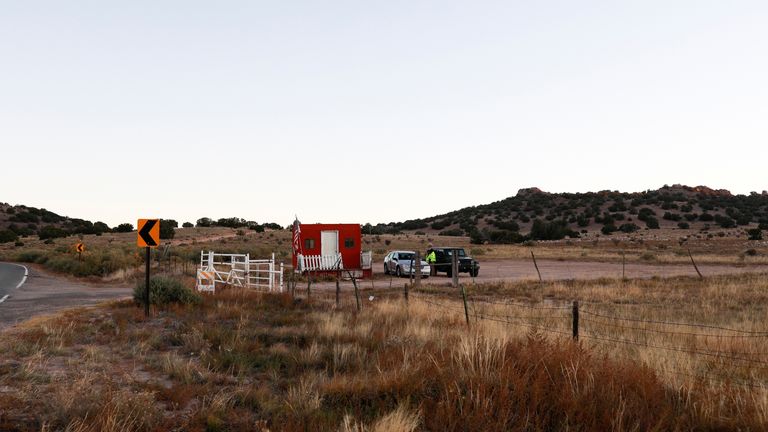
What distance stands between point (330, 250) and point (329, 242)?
468mm

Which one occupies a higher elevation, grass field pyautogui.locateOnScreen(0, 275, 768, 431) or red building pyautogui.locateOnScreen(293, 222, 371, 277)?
red building pyautogui.locateOnScreen(293, 222, 371, 277)

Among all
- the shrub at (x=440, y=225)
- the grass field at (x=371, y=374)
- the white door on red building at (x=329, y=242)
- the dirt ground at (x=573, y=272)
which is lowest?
the dirt ground at (x=573, y=272)

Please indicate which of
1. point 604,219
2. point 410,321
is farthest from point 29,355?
point 604,219

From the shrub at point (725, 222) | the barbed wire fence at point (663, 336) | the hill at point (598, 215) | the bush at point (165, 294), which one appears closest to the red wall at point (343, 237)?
the bush at point (165, 294)

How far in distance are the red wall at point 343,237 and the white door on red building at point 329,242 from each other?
18cm

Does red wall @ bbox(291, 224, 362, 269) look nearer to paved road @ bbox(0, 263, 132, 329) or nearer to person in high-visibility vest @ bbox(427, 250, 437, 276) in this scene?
person in high-visibility vest @ bbox(427, 250, 437, 276)

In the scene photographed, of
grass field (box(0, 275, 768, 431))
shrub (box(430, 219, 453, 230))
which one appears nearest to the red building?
grass field (box(0, 275, 768, 431))

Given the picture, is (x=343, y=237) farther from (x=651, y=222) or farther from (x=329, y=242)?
(x=651, y=222)

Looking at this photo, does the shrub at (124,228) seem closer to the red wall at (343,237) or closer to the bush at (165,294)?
the red wall at (343,237)

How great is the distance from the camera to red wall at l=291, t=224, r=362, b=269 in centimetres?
3131

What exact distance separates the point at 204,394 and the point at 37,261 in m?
40.6

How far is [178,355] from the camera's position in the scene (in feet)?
30.2

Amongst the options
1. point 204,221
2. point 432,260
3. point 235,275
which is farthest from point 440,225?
point 235,275

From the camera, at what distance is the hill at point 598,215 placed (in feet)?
273
